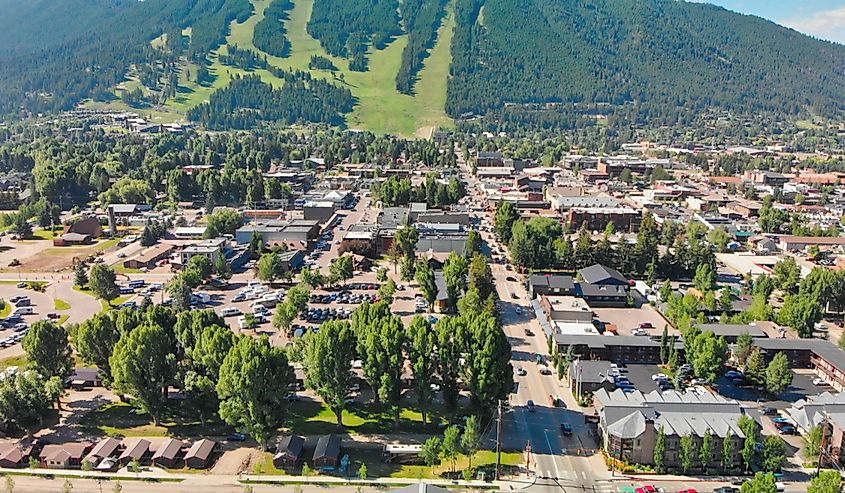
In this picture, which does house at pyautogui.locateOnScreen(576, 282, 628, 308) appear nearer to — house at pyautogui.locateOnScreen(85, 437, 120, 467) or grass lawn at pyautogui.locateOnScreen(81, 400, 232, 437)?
grass lawn at pyautogui.locateOnScreen(81, 400, 232, 437)

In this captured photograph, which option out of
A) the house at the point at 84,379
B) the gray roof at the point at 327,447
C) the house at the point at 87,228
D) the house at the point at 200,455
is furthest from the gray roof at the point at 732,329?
the house at the point at 87,228

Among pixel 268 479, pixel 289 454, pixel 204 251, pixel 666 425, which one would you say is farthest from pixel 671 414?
pixel 204 251

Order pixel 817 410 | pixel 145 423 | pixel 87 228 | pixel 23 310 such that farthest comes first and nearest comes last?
1. pixel 87 228
2. pixel 23 310
3. pixel 145 423
4. pixel 817 410

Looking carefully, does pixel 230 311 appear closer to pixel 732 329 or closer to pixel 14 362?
pixel 14 362

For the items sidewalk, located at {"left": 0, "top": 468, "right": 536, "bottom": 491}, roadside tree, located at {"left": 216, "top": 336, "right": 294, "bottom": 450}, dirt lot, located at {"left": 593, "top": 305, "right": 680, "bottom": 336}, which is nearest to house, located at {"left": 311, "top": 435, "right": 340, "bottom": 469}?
sidewalk, located at {"left": 0, "top": 468, "right": 536, "bottom": 491}

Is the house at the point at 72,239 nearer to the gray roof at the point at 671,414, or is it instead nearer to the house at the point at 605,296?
the house at the point at 605,296

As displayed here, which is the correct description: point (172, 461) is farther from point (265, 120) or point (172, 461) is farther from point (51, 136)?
point (265, 120)

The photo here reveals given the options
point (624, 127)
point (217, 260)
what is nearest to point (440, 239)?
point (217, 260)
